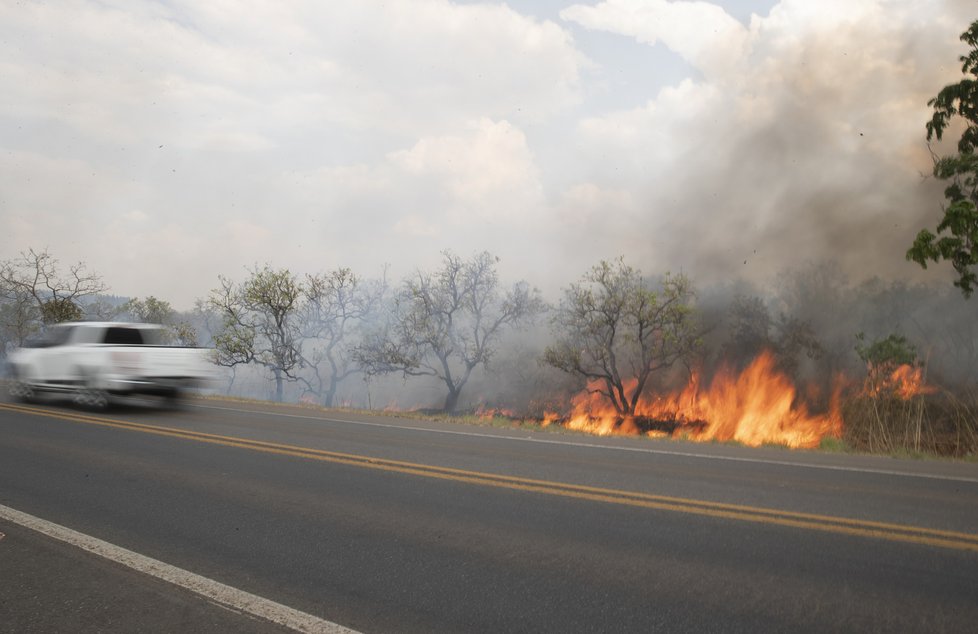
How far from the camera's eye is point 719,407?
130 ft

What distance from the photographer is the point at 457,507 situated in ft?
19.5

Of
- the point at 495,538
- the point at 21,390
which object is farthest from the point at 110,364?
the point at 495,538

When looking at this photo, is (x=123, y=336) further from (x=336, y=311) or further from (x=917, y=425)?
(x=336, y=311)

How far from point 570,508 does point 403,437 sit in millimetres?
5441

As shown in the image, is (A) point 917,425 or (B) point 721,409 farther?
(B) point 721,409

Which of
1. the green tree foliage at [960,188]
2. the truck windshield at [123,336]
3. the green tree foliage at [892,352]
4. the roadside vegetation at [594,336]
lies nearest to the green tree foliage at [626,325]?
the roadside vegetation at [594,336]

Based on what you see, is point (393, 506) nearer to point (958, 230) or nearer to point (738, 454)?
point (738, 454)

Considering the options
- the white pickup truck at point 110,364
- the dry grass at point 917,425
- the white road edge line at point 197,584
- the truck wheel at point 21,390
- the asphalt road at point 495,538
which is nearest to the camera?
the white road edge line at point 197,584

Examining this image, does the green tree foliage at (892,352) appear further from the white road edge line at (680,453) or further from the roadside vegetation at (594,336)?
the white road edge line at (680,453)

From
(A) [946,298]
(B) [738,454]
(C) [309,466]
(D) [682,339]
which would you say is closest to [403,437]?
(C) [309,466]

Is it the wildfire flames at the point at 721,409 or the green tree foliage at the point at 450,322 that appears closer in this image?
the wildfire flames at the point at 721,409

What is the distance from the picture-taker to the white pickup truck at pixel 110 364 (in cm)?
1391

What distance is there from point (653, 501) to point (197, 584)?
3.83 metres

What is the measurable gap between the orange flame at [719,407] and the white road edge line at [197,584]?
26.1 metres
